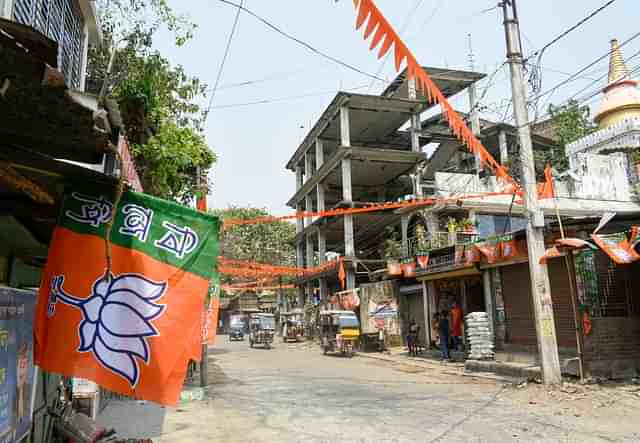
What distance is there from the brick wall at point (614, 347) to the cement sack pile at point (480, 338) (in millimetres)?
3979

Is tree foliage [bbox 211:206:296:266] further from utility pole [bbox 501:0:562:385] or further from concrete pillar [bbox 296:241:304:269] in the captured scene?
utility pole [bbox 501:0:562:385]

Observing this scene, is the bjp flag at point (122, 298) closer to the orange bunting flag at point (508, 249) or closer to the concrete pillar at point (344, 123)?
the orange bunting flag at point (508, 249)

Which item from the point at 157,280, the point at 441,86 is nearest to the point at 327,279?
the point at 441,86

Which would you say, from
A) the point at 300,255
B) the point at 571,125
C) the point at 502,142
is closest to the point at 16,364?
the point at 502,142

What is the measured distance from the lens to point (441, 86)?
3294 cm

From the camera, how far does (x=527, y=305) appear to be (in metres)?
15.5

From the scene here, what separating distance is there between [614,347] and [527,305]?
3.12 meters

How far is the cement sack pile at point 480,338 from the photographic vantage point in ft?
52.4

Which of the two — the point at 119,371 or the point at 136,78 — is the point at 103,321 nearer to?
the point at 119,371

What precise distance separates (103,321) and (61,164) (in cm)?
102

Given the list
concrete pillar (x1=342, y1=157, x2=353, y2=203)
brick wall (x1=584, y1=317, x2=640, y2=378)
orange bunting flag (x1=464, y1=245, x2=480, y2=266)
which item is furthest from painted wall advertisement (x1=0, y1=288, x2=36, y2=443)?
concrete pillar (x1=342, y1=157, x2=353, y2=203)

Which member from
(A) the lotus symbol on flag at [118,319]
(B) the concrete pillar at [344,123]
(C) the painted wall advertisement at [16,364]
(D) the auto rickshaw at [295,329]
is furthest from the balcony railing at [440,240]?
(A) the lotus symbol on flag at [118,319]

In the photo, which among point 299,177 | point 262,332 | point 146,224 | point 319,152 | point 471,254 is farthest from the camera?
point 299,177

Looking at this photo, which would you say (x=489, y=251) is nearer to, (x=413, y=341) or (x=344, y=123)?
(x=413, y=341)
